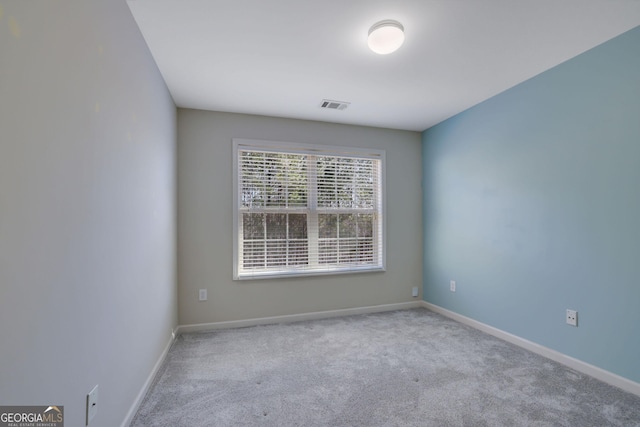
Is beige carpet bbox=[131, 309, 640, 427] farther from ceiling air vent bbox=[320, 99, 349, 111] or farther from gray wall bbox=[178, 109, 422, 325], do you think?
ceiling air vent bbox=[320, 99, 349, 111]

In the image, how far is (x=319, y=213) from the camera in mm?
3766

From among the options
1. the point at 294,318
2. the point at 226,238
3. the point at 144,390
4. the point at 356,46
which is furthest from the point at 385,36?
the point at 294,318

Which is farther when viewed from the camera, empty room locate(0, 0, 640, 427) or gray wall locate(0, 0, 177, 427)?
empty room locate(0, 0, 640, 427)

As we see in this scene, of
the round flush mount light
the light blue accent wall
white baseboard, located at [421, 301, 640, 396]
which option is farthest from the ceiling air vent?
white baseboard, located at [421, 301, 640, 396]

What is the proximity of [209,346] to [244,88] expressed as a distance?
2.52 meters

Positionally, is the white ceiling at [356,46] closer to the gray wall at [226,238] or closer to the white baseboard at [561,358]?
the gray wall at [226,238]

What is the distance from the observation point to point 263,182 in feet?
11.7

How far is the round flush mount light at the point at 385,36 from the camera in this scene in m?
1.90

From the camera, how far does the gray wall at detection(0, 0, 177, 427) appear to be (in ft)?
2.88

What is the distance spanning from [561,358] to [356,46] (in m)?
3.02

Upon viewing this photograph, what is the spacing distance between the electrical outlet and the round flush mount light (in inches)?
98.4

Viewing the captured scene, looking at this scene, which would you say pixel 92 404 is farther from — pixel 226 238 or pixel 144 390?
pixel 226 238

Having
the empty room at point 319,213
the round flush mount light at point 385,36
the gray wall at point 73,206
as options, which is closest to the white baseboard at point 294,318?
the empty room at point 319,213

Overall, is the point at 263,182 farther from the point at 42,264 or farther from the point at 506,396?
the point at 506,396
